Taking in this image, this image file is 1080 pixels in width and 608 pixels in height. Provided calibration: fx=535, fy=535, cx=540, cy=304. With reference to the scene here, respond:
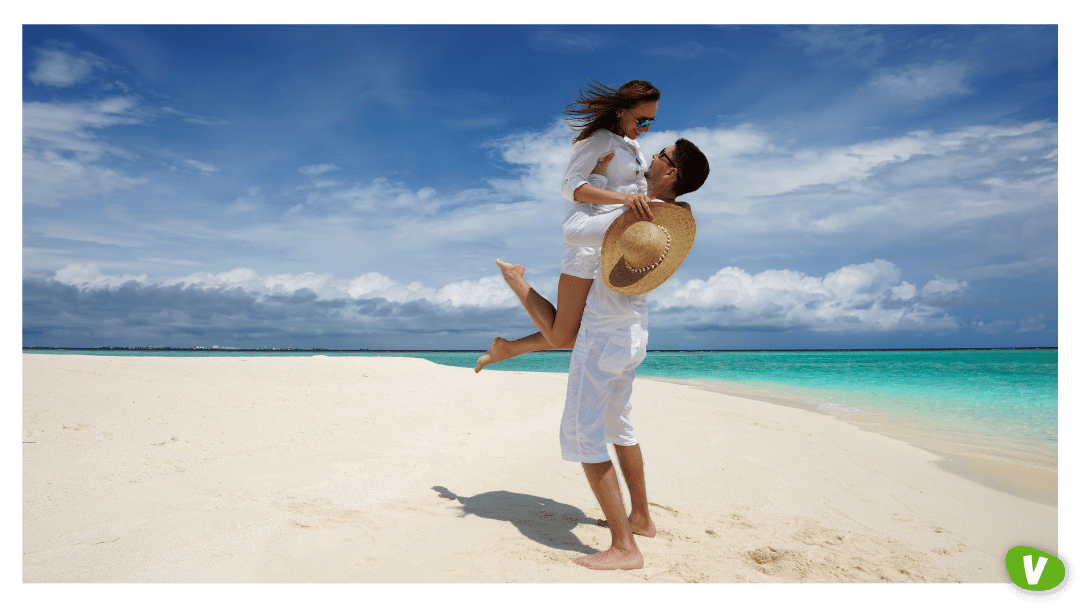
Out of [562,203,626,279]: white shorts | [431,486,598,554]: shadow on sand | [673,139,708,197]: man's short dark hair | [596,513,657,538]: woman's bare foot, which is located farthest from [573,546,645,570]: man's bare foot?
[673,139,708,197]: man's short dark hair

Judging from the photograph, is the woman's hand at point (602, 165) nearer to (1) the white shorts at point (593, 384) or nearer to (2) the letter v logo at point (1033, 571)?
(1) the white shorts at point (593, 384)

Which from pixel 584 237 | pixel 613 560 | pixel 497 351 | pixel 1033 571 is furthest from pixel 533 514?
pixel 1033 571

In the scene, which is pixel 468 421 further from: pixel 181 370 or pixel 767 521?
pixel 181 370

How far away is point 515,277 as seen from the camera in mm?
3268

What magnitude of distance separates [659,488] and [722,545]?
112 cm

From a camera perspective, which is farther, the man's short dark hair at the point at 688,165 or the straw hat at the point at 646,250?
the man's short dark hair at the point at 688,165

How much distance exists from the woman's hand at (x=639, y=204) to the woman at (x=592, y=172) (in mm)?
139

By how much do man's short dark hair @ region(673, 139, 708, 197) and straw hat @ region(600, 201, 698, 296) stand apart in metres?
0.34

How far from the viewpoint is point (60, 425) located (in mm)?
4559

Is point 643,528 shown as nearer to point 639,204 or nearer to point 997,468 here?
point 639,204

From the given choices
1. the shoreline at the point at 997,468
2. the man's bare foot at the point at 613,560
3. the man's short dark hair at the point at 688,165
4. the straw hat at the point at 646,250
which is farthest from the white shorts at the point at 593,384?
the shoreline at the point at 997,468

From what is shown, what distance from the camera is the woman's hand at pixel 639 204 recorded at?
258cm

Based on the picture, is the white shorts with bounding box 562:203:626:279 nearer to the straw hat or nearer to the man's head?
the straw hat
